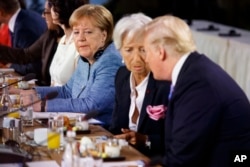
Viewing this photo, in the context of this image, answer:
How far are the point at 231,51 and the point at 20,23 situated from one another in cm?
188

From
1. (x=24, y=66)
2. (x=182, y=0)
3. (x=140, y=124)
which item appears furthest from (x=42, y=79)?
(x=182, y=0)

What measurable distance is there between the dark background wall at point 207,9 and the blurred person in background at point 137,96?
5566mm

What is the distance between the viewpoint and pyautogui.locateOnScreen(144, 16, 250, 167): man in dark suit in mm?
3385

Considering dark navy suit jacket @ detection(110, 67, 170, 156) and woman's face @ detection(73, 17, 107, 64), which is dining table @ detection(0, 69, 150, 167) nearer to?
dark navy suit jacket @ detection(110, 67, 170, 156)

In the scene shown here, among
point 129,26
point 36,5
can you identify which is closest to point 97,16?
point 129,26

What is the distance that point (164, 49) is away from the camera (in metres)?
3.49

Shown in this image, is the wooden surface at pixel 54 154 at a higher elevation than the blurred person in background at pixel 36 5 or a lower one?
higher

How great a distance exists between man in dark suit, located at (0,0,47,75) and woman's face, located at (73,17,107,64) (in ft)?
7.63

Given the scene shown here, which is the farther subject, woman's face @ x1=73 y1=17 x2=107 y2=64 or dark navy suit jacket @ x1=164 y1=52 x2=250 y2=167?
woman's face @ x1=73 y1=17 x2=107 y2=64

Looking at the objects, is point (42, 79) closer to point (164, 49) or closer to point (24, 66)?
point (24, 66)

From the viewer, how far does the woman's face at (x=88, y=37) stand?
4.77 meters

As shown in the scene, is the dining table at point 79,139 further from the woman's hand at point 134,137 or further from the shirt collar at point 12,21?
the shirt collar at point 12,21

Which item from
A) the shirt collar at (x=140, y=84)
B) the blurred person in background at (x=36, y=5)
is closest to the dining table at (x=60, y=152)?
the shirt collar at (x=140, y=84)

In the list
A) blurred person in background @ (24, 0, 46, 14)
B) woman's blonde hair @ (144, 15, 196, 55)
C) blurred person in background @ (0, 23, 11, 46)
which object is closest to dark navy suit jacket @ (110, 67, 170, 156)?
woman's blonde hair @ (144, 15, 196, 55)
